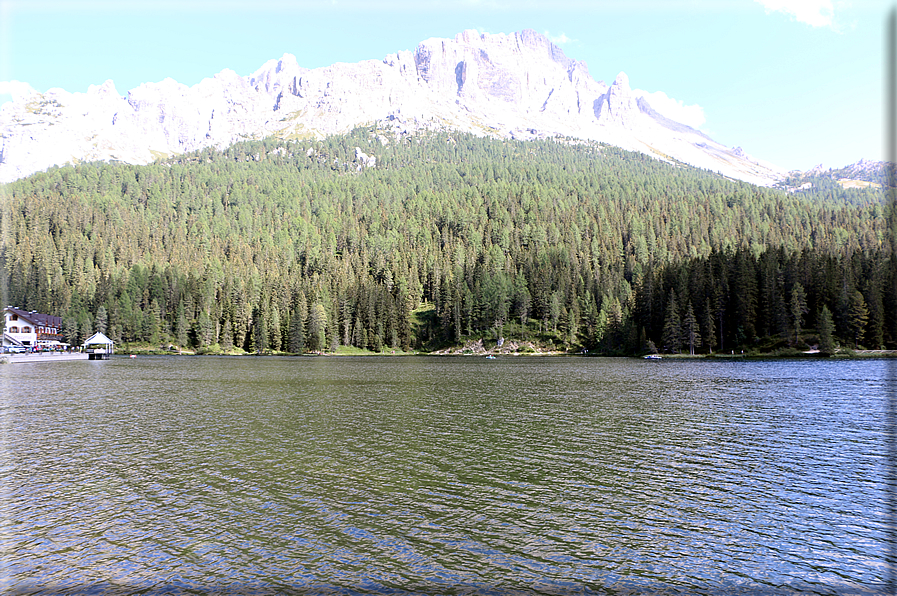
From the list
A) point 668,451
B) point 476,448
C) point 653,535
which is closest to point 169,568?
point 653,535

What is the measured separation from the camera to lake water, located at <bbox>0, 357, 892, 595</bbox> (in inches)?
776

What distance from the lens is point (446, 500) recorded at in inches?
1089

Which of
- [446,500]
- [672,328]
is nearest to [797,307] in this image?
[672,328]

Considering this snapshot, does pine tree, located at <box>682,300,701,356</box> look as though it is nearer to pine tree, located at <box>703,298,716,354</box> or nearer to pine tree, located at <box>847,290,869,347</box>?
pine tree, located at <box>703,298,716,354</box>

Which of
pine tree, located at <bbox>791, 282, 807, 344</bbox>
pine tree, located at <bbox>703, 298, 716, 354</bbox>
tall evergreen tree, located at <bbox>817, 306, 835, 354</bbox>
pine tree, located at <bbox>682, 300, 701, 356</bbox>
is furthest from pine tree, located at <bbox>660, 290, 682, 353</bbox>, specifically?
tall evergreen tree, located at <bbox>817, 306, 835, 354</bbox>

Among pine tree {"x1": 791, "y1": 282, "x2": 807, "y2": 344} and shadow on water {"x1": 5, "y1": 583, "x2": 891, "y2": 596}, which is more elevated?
pine tree {"x1": 791, "y1": 282, "x2": 807, "y2": 344}

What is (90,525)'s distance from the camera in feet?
80.4

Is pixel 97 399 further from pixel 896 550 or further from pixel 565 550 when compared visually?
pixel 896 550

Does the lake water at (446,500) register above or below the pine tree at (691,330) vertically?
below

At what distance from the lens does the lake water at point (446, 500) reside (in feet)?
64.7

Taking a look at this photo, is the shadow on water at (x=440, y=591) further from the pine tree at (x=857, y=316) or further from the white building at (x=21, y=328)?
the white building at (x=21, y=328)

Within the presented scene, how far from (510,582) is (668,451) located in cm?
2429

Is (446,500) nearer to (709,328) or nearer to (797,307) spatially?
(709,328)

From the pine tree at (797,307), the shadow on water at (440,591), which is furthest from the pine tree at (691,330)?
the shadow on water at (440,591)
